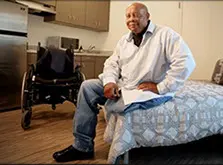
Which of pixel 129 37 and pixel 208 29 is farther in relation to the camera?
pixel 208 29

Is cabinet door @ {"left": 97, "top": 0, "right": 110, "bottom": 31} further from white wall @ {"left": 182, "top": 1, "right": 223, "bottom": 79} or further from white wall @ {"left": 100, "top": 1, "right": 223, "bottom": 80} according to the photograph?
white wall @ {"left": 182, "top": 1, "right": 223, "bottom": 79}

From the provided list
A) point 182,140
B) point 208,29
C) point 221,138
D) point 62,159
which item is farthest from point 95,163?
point 208,29

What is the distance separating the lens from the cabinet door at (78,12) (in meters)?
4.46

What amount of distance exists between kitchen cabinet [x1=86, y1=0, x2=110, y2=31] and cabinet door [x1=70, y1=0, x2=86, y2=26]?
0.11m

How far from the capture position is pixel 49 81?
2.61 meters

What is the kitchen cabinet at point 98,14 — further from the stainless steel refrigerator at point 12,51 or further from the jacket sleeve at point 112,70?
the jacket sleeve at point 112,70

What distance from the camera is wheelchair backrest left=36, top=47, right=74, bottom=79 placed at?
9.17 feet

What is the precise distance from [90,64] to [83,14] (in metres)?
0.98

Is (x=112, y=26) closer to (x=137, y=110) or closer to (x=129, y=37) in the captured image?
(x=129, y=37)

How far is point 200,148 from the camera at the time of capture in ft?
6.70

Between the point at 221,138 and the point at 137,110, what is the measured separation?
937mm

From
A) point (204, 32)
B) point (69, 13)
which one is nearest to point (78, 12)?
point (69, 13)

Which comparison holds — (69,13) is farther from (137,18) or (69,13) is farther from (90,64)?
(137,18)

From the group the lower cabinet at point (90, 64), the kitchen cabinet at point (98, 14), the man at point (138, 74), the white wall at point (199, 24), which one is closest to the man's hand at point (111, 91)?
the man at point (138, 74)
